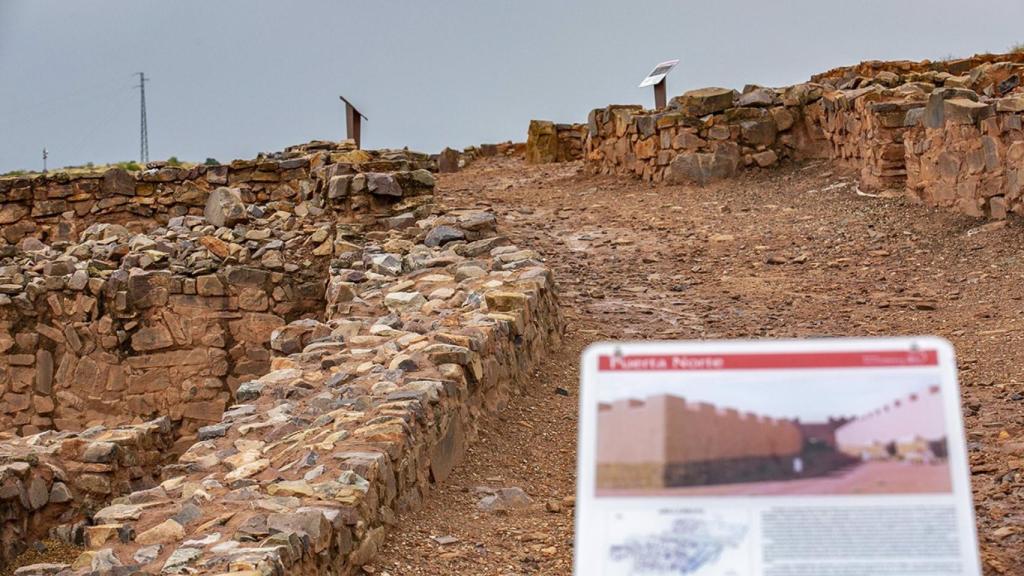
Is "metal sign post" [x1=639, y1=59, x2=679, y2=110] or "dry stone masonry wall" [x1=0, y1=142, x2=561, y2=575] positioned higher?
"metal sign post" [x1=639, y1=59, x2=679, y2=110]

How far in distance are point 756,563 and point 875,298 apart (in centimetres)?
636

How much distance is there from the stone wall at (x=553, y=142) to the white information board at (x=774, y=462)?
47.6 feet

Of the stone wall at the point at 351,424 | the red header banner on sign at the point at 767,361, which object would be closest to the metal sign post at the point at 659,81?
the stone wall at the point at 351,424

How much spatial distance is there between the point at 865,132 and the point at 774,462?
9.54 metres

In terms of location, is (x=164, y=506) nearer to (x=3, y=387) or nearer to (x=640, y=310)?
(x=640, y=310)

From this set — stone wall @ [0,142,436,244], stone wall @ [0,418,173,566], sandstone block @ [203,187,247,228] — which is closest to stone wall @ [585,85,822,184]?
stone wall @ [0,142,436,244]

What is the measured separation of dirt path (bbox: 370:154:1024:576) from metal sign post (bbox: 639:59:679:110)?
2.03m

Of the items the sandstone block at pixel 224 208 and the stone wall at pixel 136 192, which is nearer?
the sandstone block at pixel 224 208

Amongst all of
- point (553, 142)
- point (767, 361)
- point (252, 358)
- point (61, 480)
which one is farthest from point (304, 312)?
point (767, 361)

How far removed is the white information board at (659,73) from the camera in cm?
1538

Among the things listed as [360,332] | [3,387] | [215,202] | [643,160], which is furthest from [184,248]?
[643,160]

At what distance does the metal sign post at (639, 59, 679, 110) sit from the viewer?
15453 mm

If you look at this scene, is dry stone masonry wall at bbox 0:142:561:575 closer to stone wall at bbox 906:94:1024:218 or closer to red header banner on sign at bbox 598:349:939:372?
red header banner on sign at bbox 598:349:939:372

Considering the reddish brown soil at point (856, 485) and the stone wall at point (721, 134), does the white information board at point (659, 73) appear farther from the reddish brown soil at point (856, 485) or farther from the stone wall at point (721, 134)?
the reddish brown soil at point (856, 485)
